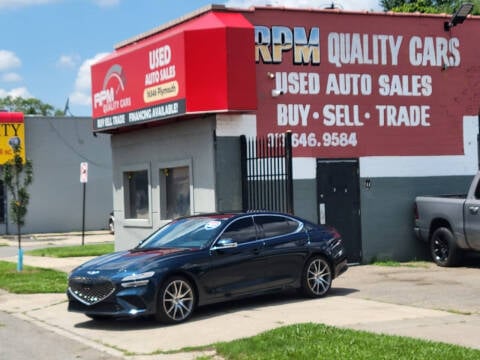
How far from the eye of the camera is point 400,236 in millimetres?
18688

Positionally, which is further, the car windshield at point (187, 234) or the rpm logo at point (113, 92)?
the rpm logo at point (113, 92)

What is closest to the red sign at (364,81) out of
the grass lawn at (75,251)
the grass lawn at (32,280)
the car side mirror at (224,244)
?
the grass lawn at (32,280)

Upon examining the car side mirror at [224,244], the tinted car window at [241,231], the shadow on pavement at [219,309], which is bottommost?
the shadow on pavement at [219,309]

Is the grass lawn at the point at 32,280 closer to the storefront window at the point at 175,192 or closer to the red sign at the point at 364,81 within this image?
the storefront window at the point at 175,192

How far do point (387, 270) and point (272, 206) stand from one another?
274cm

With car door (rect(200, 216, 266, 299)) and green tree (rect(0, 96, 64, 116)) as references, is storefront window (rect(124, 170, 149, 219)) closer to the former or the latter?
car door (rect(200, 216, 266, 299))

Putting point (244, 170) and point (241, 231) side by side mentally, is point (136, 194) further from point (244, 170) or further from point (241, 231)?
point (241, 231)

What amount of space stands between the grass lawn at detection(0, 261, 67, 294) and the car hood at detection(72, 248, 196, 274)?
13.5 ft

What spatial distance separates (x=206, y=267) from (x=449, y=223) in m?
7.16

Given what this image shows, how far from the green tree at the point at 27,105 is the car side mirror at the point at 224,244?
278 ft

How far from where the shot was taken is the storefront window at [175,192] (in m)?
18.5

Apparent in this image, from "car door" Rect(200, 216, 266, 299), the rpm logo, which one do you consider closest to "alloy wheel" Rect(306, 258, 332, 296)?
"car door" Rect(200, 216, 266, 299)

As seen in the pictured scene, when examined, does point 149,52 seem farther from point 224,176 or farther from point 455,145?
point 455,145

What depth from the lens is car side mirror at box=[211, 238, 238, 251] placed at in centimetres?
1191
